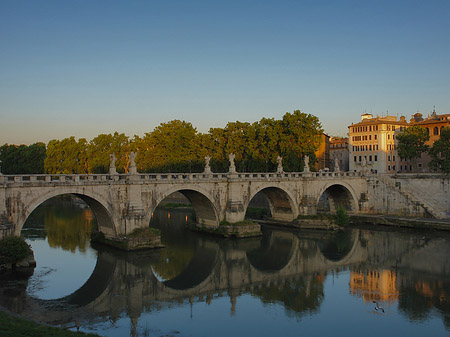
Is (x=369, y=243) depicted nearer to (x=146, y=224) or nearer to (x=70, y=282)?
(x=146, y=224)

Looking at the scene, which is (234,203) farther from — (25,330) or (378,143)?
(378,143)

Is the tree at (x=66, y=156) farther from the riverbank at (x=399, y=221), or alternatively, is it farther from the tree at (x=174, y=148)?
the riverbank at (x=399, y=221)

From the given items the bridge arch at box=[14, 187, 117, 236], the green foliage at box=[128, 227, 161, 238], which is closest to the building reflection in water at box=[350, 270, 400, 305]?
the green foliage at box=[128, 227, 161, 238]

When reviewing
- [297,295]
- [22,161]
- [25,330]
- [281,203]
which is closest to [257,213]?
[281,203]

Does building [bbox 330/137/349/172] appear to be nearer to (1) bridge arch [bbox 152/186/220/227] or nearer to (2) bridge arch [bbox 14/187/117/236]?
(1) bridge arch [bbox 152/186/220/227]

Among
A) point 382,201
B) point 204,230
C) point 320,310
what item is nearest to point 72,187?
point 204,230

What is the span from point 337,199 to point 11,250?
128 ft

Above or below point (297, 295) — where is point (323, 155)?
above

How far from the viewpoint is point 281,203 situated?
4906 cm

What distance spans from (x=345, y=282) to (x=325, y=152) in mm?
64302

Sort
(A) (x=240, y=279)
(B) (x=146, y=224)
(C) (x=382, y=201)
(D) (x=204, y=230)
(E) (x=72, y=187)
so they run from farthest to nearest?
(C) (x=382, y=201), (D) (x=204, y=230), (B) (x=146, y=224), (E) (x=72, y=187), (A) (x=240, y=279)

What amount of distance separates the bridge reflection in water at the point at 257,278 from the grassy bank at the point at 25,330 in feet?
10.2

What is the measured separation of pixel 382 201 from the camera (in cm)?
5269

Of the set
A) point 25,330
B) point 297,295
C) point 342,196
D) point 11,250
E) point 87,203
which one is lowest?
point 297,295
